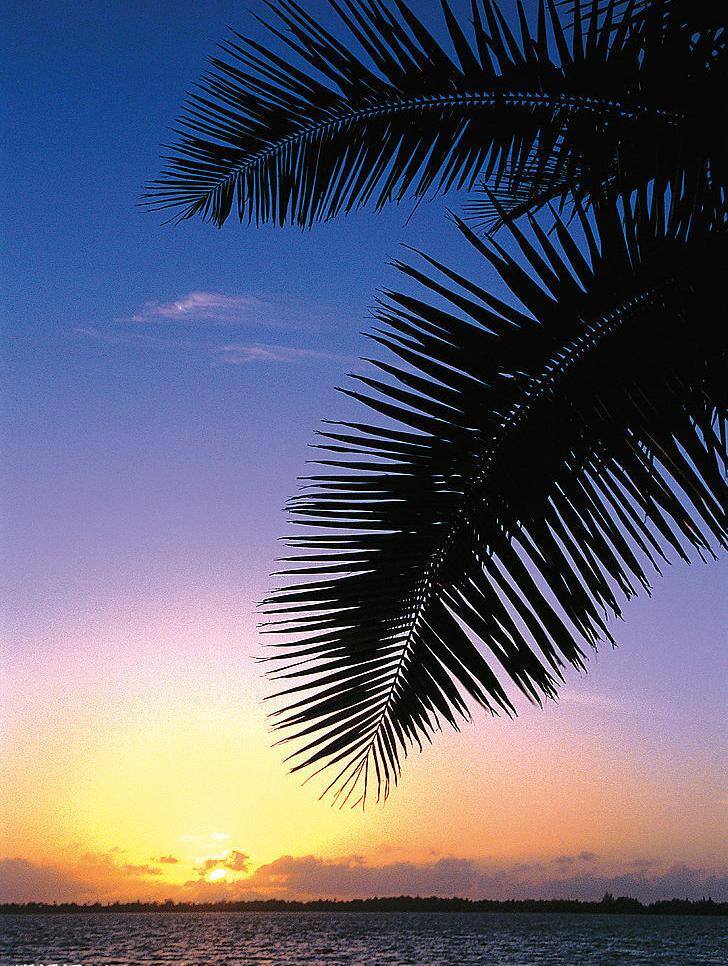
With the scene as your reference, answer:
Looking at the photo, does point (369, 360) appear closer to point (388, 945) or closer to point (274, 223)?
point (274, 223)

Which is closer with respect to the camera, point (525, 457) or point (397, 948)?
point (525, 457)

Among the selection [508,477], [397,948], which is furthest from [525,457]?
[397,948]

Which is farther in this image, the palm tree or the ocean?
the ocean

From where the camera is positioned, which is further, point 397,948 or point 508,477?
point 397,948

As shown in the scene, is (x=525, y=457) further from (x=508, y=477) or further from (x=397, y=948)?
(x=397, y=948)

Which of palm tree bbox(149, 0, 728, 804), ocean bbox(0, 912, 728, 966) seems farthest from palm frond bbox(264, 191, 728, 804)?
ocean bbox(0, 912, 728, 966)

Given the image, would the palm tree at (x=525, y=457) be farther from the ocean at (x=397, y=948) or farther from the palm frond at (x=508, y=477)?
the ocean at (x=397, y=948)

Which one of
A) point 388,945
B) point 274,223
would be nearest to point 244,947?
point 388,945

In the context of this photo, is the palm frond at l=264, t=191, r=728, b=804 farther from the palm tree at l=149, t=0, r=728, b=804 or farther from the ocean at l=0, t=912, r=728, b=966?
the ocean at l=0, t=912, r=728, b=966

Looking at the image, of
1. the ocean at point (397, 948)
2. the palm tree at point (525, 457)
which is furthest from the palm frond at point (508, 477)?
the ocean at point (397, 948)

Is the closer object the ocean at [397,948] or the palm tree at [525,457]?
the palm tree at [525,457]

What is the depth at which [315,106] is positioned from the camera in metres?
2.75

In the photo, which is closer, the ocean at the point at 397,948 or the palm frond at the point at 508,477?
the palm frond at the point at 508,477

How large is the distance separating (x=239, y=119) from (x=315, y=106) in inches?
9.7
